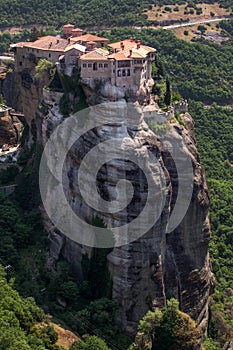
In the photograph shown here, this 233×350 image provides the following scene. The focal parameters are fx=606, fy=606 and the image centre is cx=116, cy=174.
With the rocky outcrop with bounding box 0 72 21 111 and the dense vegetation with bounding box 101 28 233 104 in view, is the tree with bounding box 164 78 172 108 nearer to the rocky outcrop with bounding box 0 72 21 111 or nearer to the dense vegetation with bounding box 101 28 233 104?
the rocky outcrop with bounding box 0 72 21 111

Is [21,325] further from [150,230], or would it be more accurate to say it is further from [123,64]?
[123,64]

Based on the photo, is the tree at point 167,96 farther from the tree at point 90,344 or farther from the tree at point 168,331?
the tree at point 90,344

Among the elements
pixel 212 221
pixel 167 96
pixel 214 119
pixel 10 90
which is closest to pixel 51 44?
pixel 10 90

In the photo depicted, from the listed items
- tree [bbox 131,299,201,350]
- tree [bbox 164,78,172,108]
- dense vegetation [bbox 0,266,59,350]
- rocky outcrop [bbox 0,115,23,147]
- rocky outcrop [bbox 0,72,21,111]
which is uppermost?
tree [bbox 164,78,172,108]

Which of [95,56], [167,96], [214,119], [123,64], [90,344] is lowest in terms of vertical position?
[90,344]

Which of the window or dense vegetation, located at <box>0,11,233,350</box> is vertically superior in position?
the window

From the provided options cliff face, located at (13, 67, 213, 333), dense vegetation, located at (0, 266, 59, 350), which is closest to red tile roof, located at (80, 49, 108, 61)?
cliff face, located at (13, 67, 213, 333)

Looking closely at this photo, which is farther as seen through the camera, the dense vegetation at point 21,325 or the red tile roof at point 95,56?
the red tile roof at point 95,56

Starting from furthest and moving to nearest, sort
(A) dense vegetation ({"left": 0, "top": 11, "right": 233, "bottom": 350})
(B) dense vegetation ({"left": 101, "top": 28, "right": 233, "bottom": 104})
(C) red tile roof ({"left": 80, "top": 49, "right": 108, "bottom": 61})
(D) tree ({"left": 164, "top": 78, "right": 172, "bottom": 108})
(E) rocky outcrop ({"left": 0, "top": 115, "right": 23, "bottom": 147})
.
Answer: (B) dense vegetation ({"left": 101, "top": 28, "right": 233, "bottom": 104}) → (E) rocky outcrop ({"left": 0, "top": 115, "right": 23, "bottom": 147}) → (D) tree ({"left": 164, "top": 78, "right": 172, "bottom": 108}) → (C) red tile roof ({"left": 80, "top": 49, "right": 108, "bottom": 61}) → (A) dense vegetation ({"left": 0, "top": 11, "right": 233, "bottom": 350})

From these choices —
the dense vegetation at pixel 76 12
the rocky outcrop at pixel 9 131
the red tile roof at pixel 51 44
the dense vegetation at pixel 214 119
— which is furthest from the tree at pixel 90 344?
the dense vegetation at pixel 76 12
